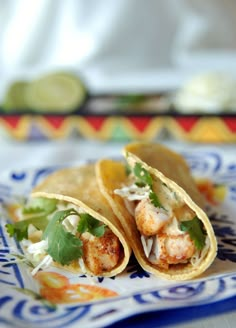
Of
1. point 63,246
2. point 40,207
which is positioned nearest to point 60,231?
point 63,246

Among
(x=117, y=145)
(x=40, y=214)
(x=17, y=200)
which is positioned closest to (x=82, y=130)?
(x=117, y=145)

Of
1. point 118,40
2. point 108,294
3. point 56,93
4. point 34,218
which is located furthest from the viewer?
point 118,40

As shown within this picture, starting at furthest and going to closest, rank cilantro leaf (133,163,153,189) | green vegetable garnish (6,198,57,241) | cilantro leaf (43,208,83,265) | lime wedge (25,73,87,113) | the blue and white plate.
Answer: lime wedge (25,73,87,113)
green vegetable garnish (6,198,57,241)
cilantro leaf (133,163,153,189)
cilantro leaf (43,208,83,265)
the blue and white plate

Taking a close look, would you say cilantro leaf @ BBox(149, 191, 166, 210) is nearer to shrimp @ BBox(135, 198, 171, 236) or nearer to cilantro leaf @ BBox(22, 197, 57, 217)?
shrimp @ BBox(135, 198, 171, 236)

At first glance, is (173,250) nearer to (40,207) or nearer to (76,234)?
(76,234)

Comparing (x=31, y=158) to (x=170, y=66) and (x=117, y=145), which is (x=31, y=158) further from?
(x=170, y=66)

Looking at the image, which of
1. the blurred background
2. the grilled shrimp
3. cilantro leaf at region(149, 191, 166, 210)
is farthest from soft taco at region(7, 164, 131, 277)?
the blurred background

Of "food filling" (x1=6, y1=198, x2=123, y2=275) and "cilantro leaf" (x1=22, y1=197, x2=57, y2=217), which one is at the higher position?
"cilantro leaf" (x1=22, y1=197, x2=57, y2=217)
